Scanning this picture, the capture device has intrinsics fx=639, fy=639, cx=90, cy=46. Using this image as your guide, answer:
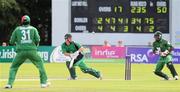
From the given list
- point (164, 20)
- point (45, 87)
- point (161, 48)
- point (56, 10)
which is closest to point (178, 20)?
point (164, 20)

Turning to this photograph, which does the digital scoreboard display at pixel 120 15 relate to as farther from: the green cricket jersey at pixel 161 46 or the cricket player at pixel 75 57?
the green cricket jersey at pixel 161 46

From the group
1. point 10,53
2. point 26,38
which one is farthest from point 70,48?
point 10,53

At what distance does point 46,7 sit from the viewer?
176 ft

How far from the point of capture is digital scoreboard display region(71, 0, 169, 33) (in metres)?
38.3

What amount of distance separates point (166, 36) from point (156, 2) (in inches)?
86.9

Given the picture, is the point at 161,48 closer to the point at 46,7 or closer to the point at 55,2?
the point at 55,2

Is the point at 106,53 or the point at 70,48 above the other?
the point at 70,48

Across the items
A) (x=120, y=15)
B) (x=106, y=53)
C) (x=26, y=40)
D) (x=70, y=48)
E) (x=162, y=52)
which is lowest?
(x=106, y=53)

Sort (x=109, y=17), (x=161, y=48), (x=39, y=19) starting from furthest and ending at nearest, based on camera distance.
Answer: (x=39, y=19) → (x=109, y=17) → (x=161, y=48)

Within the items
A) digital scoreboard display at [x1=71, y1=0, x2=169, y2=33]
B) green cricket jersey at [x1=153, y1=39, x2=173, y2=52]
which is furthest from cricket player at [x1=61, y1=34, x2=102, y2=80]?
digital scoreboard display at [x1=71, y1=0, x2=169, y2=33]

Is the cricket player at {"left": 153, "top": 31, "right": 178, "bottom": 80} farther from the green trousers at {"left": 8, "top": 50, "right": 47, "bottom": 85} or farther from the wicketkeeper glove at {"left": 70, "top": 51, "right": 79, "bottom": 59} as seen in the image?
the green trousers at {"left": 8, "top": 50, "right": 47, "bottom": 85}

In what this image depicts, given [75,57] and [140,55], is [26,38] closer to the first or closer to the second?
[75,57]

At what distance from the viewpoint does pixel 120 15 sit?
38375 millimetres

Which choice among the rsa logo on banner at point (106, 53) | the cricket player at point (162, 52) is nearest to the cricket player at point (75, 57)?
the cricket player at point (162, 52)
